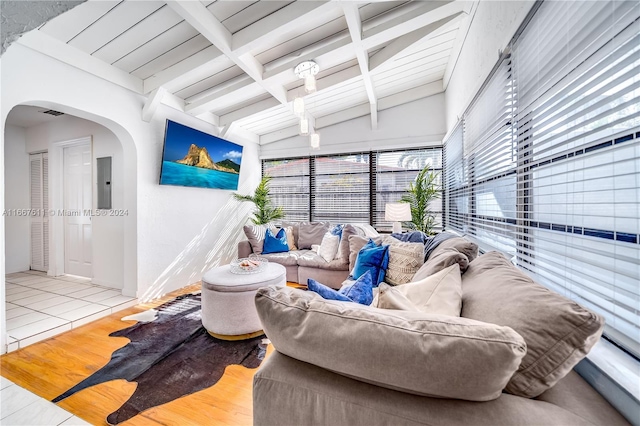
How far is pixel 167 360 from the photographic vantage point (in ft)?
6.29

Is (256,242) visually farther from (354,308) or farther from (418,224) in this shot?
(354,308)

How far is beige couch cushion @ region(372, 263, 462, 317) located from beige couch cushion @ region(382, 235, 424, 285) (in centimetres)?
88

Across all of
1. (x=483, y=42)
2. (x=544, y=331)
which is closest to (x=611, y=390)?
(x=544, y=331)

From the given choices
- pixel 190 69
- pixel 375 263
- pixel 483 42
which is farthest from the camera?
pixel 190 69

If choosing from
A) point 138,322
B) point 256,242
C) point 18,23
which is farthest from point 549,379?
point 256,242

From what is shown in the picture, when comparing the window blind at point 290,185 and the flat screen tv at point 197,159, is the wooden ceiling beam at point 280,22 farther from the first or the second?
the window blind at point 290,185

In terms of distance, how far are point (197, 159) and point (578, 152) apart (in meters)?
3.89

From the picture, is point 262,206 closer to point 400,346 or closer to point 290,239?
point 290,239

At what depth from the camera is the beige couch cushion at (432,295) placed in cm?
97

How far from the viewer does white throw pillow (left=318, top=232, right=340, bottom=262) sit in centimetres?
350

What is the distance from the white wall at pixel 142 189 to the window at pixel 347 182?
1.24 m

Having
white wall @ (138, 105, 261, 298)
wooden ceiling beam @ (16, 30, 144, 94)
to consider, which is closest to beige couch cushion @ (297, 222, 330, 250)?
white wall @ (138, 105, 261, 298)

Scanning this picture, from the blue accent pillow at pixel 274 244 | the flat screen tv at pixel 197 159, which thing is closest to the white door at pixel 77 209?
the flat screen tv at pixel 197 159

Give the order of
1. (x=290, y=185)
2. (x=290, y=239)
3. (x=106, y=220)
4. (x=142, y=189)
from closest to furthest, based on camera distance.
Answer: (x=142, y=189) → (x=106, y=220) → (x=290, y=239) → (x=290, y=185)
